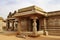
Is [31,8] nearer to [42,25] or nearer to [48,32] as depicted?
[42,25]

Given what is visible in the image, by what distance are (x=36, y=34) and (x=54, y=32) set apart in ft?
10.8

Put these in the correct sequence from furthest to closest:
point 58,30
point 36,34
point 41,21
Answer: point 41,21 < point 58,30 < point 36,34

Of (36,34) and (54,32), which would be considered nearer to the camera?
(36,34)

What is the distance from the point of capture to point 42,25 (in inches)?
534

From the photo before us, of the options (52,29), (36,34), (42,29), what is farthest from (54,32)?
(36,34)

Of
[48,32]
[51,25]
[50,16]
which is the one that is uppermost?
[50,16]

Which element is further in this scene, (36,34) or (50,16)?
(50,16)

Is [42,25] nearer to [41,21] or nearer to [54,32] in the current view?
[41,21]

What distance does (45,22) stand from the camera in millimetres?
13688

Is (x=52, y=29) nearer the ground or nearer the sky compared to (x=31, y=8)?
nearer the ground

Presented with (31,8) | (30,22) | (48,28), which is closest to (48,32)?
(48,28)

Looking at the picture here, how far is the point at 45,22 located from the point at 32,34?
3.56m

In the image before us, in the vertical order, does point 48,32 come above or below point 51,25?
below

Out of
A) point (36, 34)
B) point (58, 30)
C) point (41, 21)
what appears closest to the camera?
point (36, 34)
